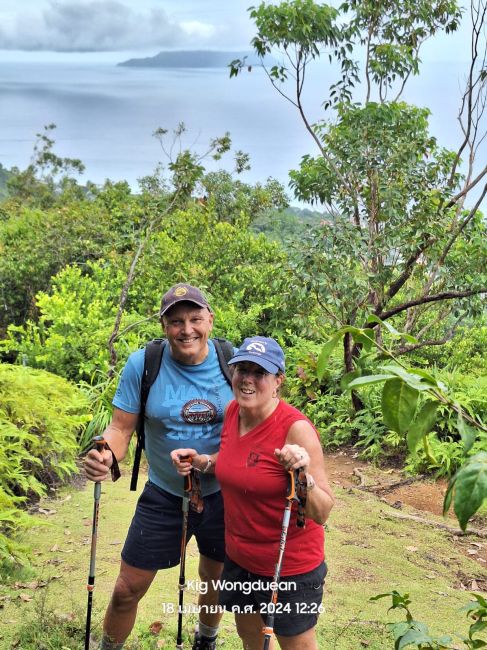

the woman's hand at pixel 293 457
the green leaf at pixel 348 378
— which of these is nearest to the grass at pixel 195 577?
the woman's hand at pixel 293 457

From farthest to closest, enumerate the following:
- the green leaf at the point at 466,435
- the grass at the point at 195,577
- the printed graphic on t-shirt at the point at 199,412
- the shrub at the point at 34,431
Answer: the shrub at the point at 34,431, the grass at the point at 195,577, the printed graphic on t-shirt at the point at 199,412, the green leaf at the point at 466,435

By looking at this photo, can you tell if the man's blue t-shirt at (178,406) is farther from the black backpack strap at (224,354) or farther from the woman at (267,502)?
the woman at (267,502)

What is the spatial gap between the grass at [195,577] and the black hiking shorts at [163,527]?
770 mm

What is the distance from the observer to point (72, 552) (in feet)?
18.5

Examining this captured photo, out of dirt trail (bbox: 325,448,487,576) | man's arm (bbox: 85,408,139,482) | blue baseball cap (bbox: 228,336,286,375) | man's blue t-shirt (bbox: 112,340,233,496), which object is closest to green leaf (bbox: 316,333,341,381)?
blue baseball cap (bbox: 228,336,286,375)

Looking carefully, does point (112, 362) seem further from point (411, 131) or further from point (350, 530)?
point (411, 131)

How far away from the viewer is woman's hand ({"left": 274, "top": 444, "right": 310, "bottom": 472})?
2602mm

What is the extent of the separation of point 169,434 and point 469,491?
7.27ft

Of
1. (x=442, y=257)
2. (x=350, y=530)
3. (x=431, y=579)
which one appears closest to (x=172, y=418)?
(x=431, y=579)

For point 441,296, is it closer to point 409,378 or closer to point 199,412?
point 199,412

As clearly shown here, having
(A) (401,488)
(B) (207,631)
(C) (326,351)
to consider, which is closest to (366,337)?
(C) (326,351)

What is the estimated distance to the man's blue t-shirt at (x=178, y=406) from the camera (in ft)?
11.0

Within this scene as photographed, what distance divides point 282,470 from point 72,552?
3379 mm

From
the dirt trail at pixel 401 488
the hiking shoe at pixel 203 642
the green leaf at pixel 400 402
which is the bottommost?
the dirt trail at pixel 401 488
